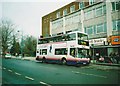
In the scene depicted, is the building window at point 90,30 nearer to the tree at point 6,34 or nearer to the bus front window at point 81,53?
the bus front window at point 81,53

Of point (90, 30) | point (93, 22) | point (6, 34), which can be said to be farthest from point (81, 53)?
point (6, 34)

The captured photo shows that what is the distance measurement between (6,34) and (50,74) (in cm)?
91

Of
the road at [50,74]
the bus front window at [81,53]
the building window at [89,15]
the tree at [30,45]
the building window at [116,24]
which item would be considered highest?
the building window at [89,15]

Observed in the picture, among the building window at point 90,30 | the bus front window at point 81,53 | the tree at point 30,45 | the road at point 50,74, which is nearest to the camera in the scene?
the road at point 50,74

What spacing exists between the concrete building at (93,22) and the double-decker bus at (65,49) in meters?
0.10

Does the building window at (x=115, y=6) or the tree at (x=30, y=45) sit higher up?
the building window at (x=115, y=6)

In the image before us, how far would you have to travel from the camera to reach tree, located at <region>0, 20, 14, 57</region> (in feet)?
9.16

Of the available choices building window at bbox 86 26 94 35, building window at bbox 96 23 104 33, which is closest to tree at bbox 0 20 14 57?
building window at bbox 86 26 94 35

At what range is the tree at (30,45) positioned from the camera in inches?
108

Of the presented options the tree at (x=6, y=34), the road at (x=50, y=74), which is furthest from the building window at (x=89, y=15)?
the tree at (x=6, y=34)

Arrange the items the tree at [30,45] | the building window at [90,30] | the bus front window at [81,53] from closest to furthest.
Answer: the tree at [30,45], the bus front window at [81,53], the building window at [90,30]

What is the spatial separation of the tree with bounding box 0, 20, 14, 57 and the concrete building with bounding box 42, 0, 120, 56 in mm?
550

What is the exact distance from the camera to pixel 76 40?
315 cm

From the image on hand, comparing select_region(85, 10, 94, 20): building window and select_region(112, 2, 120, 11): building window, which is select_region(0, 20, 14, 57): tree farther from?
select_region(112, 2, 120, 11): building window
